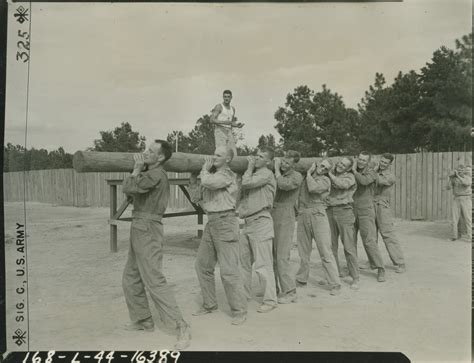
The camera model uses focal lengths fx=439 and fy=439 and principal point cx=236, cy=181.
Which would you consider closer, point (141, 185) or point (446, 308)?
point (141, 185)

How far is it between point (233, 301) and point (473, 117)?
3.69 metres

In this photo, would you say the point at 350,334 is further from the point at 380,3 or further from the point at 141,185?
the point at 380,3

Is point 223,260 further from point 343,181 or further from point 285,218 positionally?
point 343,181

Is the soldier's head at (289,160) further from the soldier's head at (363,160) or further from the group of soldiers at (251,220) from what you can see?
the soldier's head at (363,160)

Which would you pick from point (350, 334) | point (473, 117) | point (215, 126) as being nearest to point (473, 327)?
point (350, 334)

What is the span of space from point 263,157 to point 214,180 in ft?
3.31

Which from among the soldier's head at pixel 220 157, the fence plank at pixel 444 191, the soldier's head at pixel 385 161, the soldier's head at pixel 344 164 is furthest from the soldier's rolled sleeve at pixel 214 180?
the fence plank at pixel 444 191

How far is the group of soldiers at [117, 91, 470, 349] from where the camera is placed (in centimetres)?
488

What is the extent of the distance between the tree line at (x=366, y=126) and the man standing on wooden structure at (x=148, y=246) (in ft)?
11.5

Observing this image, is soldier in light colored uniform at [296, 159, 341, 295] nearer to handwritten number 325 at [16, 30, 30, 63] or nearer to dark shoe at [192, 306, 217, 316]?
dark shoe at [192, 306, 217, 316]

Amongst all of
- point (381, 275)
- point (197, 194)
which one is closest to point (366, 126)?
point (381, 275)

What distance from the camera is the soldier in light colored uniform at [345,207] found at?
7.23 meters

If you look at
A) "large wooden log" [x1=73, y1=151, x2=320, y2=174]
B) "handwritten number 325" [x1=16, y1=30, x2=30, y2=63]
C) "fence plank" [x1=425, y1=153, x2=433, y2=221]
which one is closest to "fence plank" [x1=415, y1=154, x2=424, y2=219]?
"fence plank" [x1=425, y1=153, x2=433, y2=221]

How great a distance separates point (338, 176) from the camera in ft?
24.4
